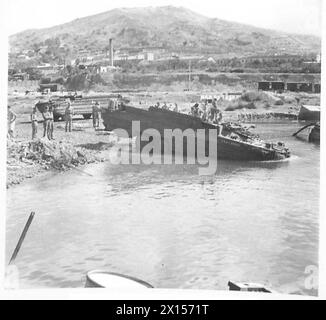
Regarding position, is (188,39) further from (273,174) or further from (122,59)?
(273,174)

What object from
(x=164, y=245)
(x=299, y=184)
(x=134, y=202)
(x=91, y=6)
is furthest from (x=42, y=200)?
(x=299, y=184)

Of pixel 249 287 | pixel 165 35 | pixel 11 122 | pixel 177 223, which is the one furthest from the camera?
pixel 165 35

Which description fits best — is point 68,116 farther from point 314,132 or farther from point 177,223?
point 314,132

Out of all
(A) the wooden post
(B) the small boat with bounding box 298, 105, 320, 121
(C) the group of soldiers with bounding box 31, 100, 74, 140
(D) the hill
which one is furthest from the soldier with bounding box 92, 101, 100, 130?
(B) the small boat with bounding box 298, 105, 320, 121

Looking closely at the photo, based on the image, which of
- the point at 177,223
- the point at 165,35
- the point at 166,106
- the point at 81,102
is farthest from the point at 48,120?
the point at 177,223

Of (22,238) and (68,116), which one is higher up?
(68,116)
